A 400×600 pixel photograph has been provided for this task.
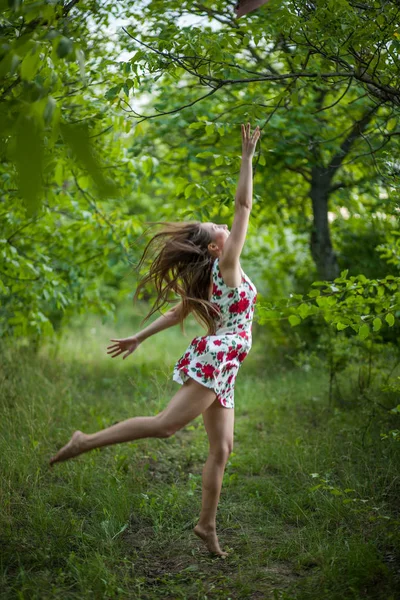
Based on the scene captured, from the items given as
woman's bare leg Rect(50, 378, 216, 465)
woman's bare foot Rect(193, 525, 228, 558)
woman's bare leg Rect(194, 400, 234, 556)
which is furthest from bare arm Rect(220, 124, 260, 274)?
woman's bare foot Rect(193, 525, 228, 558)

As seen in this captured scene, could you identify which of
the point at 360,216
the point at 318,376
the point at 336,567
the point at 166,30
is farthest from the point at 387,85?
the point at 360,216

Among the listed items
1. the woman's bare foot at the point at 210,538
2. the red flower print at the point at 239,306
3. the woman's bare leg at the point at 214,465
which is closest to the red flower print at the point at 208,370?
the woman's bare leg at the point at 214,465

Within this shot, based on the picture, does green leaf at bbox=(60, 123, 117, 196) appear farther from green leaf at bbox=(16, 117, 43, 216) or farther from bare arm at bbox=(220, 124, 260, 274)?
bare arm at bbox=(220, 124, 260, 274)

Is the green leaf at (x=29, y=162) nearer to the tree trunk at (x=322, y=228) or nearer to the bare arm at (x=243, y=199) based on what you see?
the bare arm at (x=243, y=199)

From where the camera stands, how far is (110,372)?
636 cm

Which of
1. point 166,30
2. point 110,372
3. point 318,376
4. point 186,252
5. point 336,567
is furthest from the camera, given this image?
point 110,372

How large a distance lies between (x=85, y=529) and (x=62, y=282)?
246cm

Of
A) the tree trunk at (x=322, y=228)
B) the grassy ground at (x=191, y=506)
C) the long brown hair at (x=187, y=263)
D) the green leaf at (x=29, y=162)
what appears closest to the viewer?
the green leaf at (x=29, y=162)

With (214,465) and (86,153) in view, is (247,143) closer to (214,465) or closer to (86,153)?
(86,153)

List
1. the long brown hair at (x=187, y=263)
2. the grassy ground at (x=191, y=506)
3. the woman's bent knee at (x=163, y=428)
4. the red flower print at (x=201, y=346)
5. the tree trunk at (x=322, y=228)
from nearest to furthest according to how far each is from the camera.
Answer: the grassy ground at (x=191, y=506), the woman's bent knee at (x=163, y=428), the red flower print at (x=201, y=346), the long brown hair at (x=187, y=263), the tree trunk at (x=322, y=228)

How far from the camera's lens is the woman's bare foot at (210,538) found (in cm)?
280

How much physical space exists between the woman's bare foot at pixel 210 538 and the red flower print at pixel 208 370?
78 centimetres

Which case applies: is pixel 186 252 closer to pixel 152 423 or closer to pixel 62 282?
pixel 152 423

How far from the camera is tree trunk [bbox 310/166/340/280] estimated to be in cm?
635
